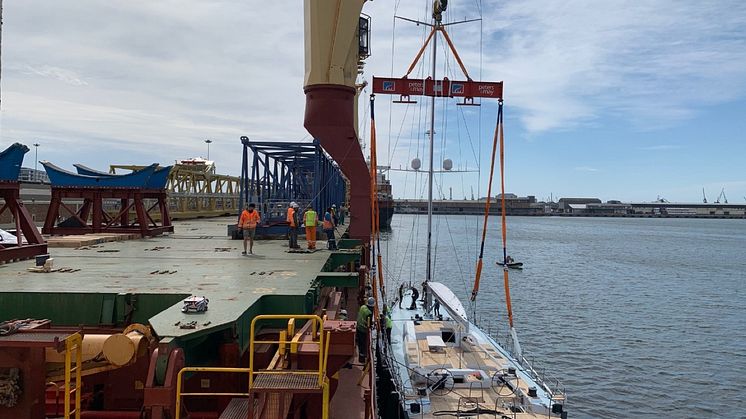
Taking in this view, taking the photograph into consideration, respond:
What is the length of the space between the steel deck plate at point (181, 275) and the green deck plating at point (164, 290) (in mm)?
16

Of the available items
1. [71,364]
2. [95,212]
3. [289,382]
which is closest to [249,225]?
[95,212]

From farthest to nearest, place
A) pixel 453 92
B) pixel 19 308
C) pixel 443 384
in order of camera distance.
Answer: pixel 453 92 < pixel 443 384 < pixel 19 308

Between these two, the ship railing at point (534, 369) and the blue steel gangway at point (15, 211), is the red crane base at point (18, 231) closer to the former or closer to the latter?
the blue steel gangway at point (15, 211)

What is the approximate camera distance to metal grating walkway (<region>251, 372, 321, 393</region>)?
623 cm

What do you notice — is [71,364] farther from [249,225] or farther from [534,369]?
[534,369]

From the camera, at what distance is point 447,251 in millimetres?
79875

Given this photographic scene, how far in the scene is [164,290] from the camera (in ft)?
31.9

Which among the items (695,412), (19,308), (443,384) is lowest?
(695,412)

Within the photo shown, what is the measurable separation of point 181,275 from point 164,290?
7.58 feet

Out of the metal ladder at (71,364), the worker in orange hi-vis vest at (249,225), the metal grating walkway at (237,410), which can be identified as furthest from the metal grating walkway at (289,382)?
the worker in orange hi-vis vest at (249,225)

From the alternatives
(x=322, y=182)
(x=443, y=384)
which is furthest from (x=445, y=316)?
(x=322, y=182)

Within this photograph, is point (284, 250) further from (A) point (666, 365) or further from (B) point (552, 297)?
(B) point (552, 297)

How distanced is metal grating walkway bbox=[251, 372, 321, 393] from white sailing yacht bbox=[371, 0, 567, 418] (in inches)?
250

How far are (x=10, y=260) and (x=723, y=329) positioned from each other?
3669 cm
